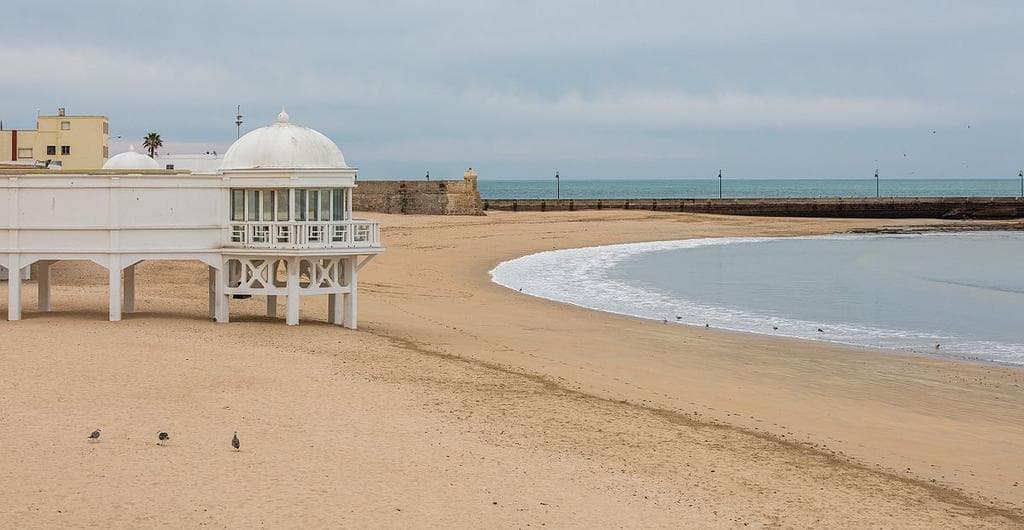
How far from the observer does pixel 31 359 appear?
1650 centimetres

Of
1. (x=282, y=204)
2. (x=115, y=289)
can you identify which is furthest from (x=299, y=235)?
(x=115, y=289)

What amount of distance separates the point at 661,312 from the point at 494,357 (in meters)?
10.3

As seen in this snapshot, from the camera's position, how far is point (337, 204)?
69.6 feet

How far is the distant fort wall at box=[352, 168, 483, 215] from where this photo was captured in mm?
64812

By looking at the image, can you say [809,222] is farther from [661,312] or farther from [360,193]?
[661,312]

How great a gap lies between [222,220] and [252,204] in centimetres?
61

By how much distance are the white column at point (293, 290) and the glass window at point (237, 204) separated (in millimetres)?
1307

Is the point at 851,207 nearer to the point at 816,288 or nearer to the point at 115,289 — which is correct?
the point at 816,288

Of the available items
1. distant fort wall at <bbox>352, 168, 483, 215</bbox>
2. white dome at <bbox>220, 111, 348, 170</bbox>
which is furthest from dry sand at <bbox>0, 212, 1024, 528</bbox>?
distant fort wall at <bbox>352, 168, 483, 215</bbox>

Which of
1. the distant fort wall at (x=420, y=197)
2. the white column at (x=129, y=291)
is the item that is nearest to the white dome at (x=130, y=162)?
the white column at (x=129, y=291)

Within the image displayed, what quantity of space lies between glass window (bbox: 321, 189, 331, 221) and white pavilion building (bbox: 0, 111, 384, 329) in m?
0.02

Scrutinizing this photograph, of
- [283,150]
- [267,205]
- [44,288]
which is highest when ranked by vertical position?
[283,150]

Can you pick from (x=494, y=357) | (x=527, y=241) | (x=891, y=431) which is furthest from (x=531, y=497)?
(x=527, y=241)

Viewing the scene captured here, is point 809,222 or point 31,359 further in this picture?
point 809,222
